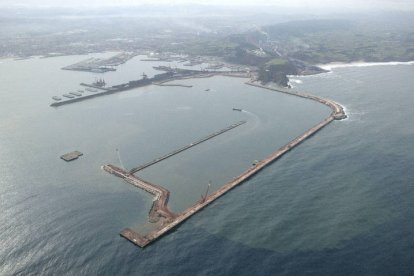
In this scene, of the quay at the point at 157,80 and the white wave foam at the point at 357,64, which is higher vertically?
the white wave foam at the point at 357,64

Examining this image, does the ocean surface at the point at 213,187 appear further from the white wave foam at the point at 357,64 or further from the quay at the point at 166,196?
the white wave foam at the point at 357,64

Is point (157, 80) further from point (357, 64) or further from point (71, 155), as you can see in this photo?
point (357, 64)

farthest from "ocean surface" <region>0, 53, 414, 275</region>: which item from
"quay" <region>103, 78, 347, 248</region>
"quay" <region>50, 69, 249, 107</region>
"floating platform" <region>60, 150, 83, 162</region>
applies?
"quay" <region>50, 69, 249, 107</region>

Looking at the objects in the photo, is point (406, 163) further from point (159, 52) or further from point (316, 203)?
point (159, 52)

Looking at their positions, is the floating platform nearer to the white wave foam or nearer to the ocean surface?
the ocean surface

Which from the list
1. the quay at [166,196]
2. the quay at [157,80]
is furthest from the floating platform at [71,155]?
the quay at [157,80]

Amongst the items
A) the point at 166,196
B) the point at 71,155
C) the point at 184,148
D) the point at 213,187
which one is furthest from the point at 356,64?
the point at 166,196
